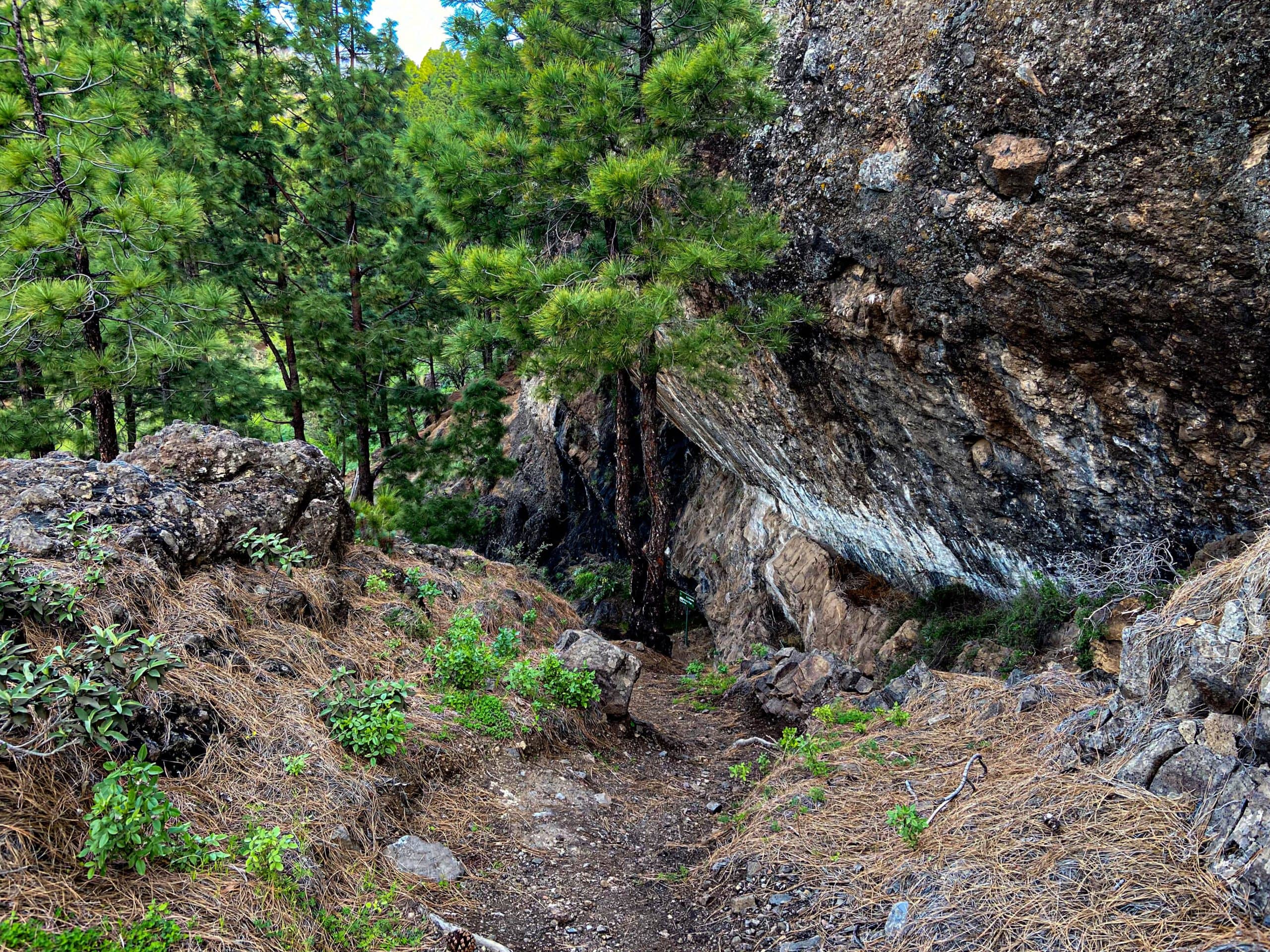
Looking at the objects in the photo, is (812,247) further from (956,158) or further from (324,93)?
(324,93)

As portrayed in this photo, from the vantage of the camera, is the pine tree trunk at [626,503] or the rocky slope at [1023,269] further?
the pine tree trunk at [626,503]

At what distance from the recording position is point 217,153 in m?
9.69

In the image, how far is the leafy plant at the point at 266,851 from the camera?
2.71 m

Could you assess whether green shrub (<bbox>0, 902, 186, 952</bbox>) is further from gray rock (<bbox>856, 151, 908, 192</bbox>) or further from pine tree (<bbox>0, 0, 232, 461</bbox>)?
gray rock (<bbox>856, 151, 908, 192</bbox>)

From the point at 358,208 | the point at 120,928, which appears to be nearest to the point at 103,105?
the point at 358,208

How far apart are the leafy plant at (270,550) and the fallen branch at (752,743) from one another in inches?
137

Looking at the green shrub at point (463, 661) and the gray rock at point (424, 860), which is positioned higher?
the green shrub at point (463, 661)

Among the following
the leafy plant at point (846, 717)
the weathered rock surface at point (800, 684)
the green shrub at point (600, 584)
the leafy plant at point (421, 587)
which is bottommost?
the green shrub at point (600, 584)

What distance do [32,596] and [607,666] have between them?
3348 millimetres

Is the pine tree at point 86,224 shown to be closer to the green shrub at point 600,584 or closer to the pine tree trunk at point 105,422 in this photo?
the pine tree trunk at point 105,422

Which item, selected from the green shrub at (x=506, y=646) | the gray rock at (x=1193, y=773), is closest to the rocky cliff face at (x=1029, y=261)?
the gray rock at (x=1193, y=773)

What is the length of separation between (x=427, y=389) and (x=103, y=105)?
239 inches

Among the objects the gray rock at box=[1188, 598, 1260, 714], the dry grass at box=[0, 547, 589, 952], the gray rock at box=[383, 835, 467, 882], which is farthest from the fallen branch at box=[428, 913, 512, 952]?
the gray rock at box=[1188, 598, 1260, 714]

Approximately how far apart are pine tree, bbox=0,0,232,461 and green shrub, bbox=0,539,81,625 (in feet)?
9.48
